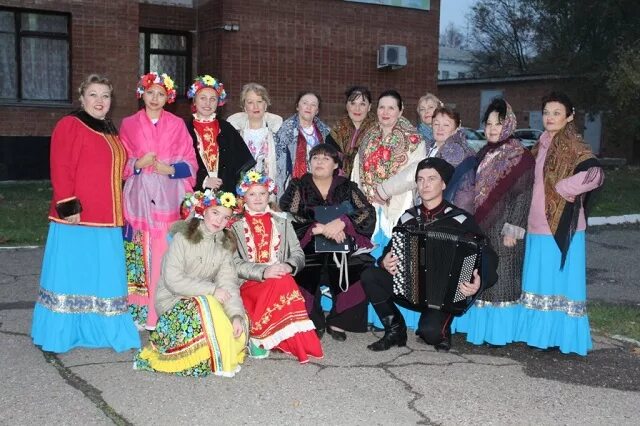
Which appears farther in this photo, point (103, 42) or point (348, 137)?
point (103, 42)

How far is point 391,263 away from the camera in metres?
5.78

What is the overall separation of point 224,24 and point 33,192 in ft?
18.2

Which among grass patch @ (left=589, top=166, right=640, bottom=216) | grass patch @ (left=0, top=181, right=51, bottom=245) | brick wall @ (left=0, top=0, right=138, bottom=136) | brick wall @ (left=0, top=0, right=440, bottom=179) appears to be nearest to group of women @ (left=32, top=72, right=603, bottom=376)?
grass patch @ (left=0, top=181, right=51, bottom=245)

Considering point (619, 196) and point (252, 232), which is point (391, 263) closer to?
point (252, 232)

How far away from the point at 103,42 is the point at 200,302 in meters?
12.0

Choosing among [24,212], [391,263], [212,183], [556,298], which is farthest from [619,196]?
[212,183]

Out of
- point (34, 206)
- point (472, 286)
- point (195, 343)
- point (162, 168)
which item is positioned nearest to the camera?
point (195, 343)

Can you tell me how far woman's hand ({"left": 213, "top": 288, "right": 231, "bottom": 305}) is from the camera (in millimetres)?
5227

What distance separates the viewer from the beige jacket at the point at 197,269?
5230 millimetres

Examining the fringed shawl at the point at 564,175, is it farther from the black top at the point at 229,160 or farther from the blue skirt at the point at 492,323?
the black top at the point at 229,160

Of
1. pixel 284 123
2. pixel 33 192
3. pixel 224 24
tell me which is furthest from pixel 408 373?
pixel 224 24

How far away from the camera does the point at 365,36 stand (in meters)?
18.4

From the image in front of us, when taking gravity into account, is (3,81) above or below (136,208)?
above

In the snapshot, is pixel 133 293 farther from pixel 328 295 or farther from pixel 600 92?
pixel 600 92
